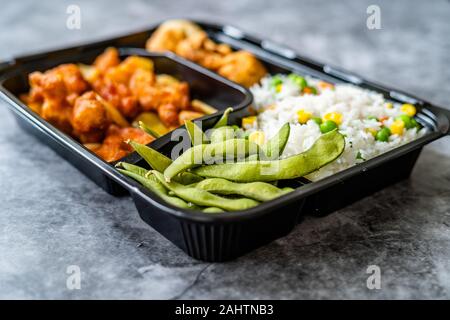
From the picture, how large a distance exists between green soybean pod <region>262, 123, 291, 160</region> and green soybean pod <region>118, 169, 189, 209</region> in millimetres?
581

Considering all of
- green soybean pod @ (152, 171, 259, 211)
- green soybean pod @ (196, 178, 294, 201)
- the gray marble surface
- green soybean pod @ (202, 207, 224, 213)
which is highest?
green soybean pod @ (196, 178, 294, 201)

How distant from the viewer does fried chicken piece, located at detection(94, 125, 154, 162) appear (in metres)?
3.53

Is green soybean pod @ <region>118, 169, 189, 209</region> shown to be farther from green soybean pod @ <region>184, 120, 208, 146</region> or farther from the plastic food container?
the plastic food container

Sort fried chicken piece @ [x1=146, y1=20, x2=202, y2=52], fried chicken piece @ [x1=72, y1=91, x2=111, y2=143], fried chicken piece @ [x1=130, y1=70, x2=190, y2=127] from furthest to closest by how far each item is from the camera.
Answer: fried chicken piece @ [x1=146, y1=20, x2=202, y2=52] → fried chicken piece @ [x1=130, y1=70, x2=190, y2=127] → fried chicken piece @ [x1=72, y1=91, x2=111, y2=143]

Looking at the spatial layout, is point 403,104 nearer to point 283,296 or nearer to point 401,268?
point 401,268

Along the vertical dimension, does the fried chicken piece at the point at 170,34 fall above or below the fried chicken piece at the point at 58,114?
above

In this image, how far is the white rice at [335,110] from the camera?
3.30 meters

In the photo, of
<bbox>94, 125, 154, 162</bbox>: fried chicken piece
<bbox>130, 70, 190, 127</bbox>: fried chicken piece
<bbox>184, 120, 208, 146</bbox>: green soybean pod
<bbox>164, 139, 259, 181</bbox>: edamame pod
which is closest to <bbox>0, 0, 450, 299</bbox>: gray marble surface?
<bbox>94, 125, 154, 162</bbox>: fried chicken piece

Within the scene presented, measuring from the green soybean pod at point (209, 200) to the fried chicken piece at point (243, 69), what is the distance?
1693 millimetres

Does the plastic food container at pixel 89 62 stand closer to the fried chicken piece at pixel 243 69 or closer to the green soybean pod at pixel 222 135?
the fried chicken piece at pixel 243 69

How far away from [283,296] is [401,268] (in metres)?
0.66

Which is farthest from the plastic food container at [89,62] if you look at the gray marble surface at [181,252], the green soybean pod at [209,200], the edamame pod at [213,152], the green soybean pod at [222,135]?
the green soybean pod at [209,200]

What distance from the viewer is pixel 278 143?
10.2ft

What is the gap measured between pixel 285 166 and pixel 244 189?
0.94 feet
